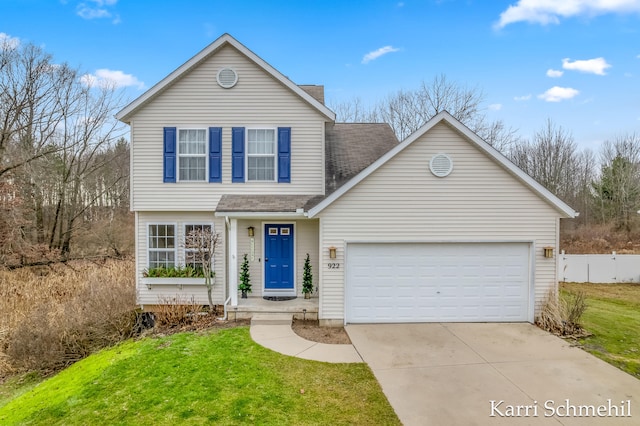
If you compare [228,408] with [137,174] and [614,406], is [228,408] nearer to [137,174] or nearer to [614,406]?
[614,406]

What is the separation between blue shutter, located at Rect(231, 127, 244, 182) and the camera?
10.6 m

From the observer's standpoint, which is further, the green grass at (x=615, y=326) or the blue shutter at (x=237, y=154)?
the blue shutter at (x=237, y=154)

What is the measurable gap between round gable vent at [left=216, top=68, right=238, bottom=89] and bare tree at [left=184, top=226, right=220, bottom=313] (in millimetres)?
4566

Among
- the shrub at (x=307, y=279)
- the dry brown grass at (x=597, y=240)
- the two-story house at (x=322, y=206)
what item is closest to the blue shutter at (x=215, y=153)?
the two-story house at (x=322, y=206)

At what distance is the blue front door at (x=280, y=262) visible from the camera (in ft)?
34.9

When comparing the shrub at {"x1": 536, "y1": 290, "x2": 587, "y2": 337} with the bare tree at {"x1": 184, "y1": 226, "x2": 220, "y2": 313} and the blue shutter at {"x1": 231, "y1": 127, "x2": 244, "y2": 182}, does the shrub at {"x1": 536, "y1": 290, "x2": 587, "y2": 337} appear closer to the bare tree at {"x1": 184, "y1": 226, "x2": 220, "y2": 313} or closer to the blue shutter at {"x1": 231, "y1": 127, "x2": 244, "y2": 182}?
the bare tree at {"x1": 184, "y1": 226, "x2": 220, "y2": 313}

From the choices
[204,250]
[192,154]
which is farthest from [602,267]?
[192,154]

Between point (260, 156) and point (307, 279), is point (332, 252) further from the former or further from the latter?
point (260, 156)

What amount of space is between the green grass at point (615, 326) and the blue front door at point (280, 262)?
768 centimetres

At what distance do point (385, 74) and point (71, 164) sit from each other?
67.2ft

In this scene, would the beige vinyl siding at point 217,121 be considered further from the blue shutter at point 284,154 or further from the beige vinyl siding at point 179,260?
the beige vinyl siding at point 179,260

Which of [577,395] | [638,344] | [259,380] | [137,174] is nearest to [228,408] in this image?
[259,380]

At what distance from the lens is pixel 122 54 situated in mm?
18172

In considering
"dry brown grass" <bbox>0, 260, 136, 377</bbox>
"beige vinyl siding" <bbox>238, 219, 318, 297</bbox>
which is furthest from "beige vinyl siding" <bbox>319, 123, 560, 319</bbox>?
"dry brown grass" <bbox>0, 260, 136, 377</bbox>
